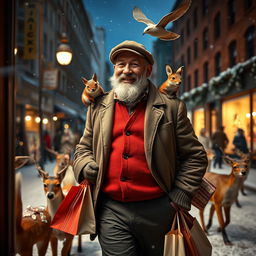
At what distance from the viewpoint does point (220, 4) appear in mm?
4391

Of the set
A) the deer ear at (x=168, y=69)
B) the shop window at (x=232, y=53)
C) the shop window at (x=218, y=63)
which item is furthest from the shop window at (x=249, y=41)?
the deer ear at (x=168, y=69)

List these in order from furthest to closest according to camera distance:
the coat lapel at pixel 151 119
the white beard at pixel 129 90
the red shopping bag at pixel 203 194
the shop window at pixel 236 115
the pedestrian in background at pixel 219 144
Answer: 1. the shop window at pixel 236 115
2. the pedestrian in background at pixel 219 144
3. the red shopping bag at pixel 203 194
4. the white beard at pixel 129 90
5. the coat lapel at pixel 151 119

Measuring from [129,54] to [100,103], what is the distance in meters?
0.45

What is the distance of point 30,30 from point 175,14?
6.36 ft

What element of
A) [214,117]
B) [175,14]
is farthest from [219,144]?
[175,14]

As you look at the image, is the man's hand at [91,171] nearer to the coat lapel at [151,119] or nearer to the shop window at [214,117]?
the coat lapel at [151,119]

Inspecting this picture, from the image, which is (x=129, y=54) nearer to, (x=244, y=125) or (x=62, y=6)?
(x=62, y=6)

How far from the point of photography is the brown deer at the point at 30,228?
2.46 meters

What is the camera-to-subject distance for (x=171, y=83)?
7.82 ft

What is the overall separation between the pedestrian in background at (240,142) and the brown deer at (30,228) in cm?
379

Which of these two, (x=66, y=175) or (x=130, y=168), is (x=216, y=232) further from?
(x=130, y=168)

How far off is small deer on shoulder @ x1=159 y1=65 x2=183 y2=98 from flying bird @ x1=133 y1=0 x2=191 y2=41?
0.31m

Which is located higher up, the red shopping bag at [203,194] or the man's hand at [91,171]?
the man's hand at [91,171]

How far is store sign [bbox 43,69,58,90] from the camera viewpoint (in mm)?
3609
